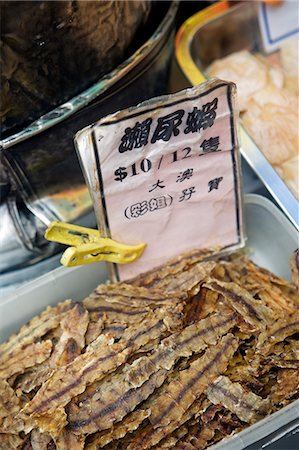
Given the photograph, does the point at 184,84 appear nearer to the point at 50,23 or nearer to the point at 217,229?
the point at 217,229

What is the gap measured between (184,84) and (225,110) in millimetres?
538

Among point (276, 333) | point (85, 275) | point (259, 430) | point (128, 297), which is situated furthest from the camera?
point (85, 275)

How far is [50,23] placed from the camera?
3.49 feet

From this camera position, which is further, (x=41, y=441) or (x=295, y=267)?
(x=295, y=267)

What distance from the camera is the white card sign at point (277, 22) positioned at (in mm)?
1709

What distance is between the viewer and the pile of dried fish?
3.41ft

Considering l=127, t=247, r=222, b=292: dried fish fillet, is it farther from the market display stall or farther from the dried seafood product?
the dried seafood product

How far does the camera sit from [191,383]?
106cm

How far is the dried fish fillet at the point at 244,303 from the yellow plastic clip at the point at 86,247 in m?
0.18

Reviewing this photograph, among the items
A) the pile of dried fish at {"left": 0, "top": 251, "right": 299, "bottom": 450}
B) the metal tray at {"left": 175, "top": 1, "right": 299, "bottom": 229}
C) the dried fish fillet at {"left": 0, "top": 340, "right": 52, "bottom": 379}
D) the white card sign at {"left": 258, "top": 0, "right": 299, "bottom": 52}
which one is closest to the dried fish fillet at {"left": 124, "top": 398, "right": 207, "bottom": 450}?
the pile of dried fish at {"left": 0, "top": 251, "right": 299, "bottom": 450}

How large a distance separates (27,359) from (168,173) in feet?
1.54

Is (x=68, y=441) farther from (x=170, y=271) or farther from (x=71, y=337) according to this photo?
(x=170, y=271)

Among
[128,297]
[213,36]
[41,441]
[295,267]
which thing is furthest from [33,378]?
[213,36]

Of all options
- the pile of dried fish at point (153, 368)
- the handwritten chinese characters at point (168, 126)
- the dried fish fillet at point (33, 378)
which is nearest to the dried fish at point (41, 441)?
the pile of dried fish at point (153, 368)
